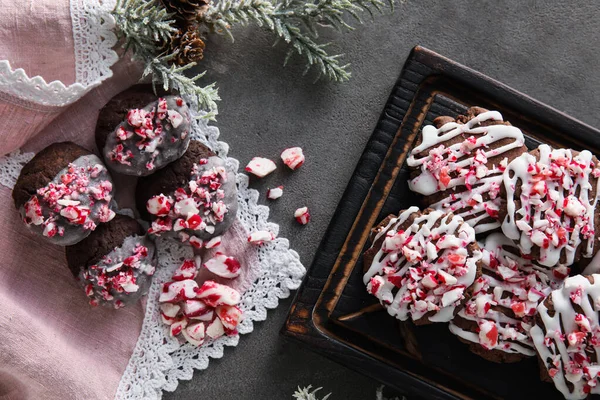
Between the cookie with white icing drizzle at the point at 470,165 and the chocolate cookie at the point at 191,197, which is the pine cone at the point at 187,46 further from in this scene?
the cookie with white icing drizzle at the point at 470,165

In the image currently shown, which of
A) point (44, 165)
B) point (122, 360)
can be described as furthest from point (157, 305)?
point (44, 165)

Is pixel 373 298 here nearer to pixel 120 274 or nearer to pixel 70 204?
pixel 120 274

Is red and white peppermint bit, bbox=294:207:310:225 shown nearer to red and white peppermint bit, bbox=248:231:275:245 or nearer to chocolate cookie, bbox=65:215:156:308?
red and white peppermint bit, bbox=248:231:275:245

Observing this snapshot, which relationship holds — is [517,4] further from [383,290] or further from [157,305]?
[157,305]

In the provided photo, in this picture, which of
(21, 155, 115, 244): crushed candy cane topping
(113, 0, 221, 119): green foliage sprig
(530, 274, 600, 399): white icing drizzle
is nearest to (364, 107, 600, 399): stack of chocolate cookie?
(530, 274, 600, 399): white icing drizzle

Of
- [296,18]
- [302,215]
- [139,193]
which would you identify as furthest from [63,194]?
[296,18]

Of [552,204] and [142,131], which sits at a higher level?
[552,204]

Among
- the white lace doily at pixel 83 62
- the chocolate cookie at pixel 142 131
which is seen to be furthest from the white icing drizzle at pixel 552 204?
the white lace doily at pixel 83 62
